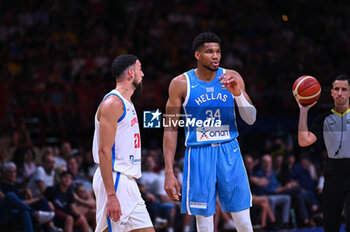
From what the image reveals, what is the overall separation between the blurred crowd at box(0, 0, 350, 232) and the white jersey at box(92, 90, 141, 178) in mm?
4042

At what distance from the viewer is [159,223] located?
31.4 ft

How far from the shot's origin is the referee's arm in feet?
16.4

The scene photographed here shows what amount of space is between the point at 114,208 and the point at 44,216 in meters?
4.28

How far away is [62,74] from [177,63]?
3470mm

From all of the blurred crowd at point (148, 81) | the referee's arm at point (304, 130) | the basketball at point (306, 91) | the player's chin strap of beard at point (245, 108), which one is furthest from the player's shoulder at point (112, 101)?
the blurred crowd at point (148, 81)

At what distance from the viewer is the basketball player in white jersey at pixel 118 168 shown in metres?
4.70

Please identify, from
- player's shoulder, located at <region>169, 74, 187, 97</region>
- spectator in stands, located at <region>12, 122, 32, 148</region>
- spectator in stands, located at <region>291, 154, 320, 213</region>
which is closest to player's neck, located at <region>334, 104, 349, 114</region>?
player's shoulder, located at <region>169, 74, 187, 97</region>

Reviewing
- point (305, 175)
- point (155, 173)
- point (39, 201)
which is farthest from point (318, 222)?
point (39, 201)

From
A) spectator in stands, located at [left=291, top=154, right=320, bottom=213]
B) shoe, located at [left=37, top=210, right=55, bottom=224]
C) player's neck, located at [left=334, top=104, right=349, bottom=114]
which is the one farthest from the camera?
spectator in stands, located at [left=291, top=154, right=320, bottom=213]

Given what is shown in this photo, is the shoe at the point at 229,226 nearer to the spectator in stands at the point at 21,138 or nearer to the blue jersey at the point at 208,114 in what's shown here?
the spectator in stands at the point at 21,138

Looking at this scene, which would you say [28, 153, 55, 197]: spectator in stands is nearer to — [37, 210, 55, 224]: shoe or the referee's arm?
[37, 210, 55, 224]: shoe

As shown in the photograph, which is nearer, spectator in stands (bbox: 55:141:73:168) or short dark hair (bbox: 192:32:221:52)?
short dark hair (bbox: 192:32:221:52)

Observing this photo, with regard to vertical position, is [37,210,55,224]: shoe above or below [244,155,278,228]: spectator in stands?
above

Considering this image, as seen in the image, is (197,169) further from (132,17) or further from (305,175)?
(132,17)
